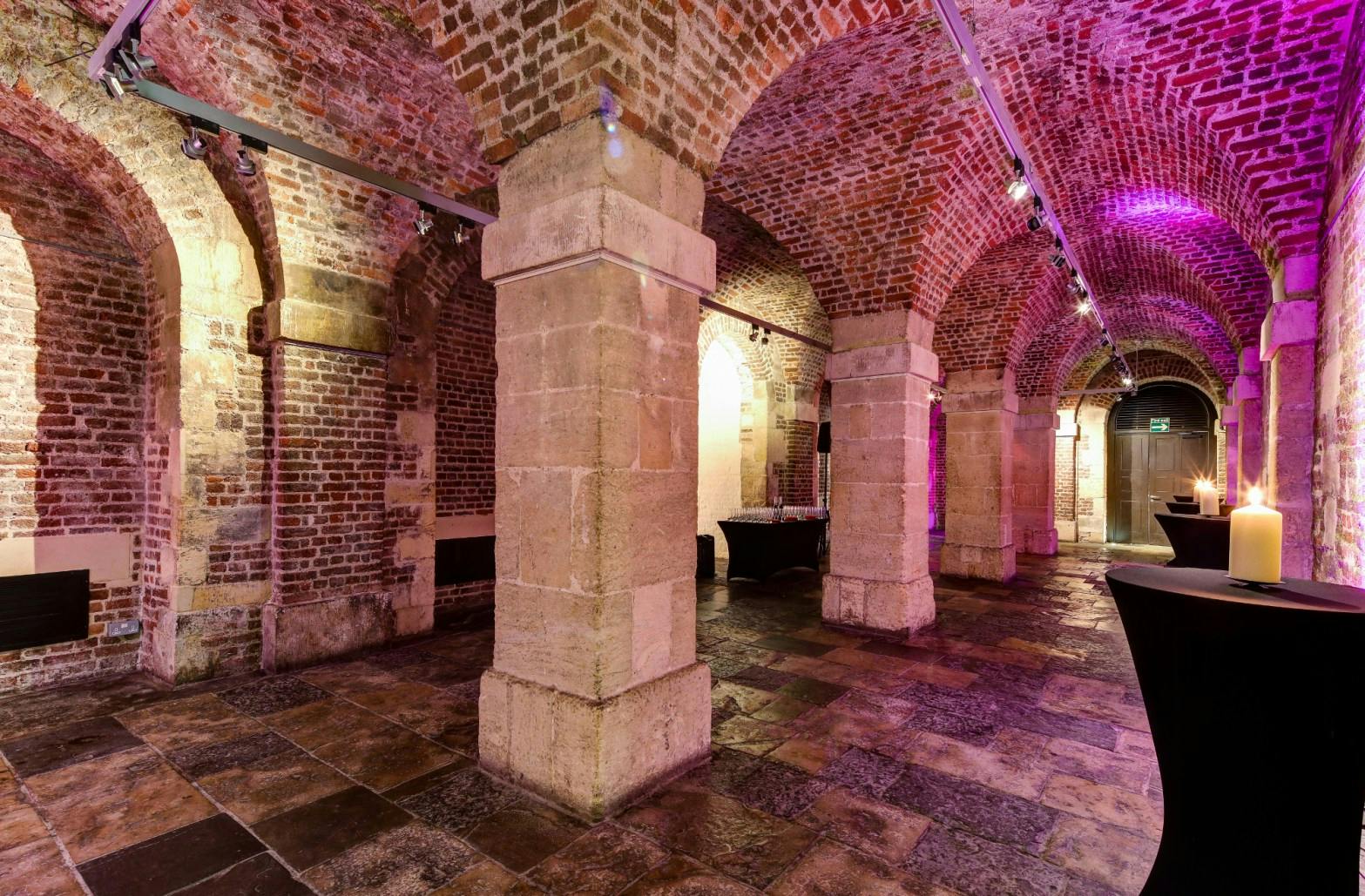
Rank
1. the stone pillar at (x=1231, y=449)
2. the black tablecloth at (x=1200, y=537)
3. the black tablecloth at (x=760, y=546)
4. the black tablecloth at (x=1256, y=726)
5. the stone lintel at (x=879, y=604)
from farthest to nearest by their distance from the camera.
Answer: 1. the stone pillar at (x=1231, y=449)
2. the black tablecloth at (x=760, y=546)
3. the stone lintel at (x=879, y=604)
4. the black tablecloth at (x=1200, y=537)
5. the black tablecloth at (x=1256, y=726)

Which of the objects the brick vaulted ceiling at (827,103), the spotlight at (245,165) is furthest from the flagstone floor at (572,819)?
the spotlight at (245,165)

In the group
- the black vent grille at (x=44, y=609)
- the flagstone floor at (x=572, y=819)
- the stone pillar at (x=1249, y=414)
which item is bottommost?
the flagstone floor at (x=572, y=819)

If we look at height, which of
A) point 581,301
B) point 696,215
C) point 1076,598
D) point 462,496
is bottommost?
point 1076,598

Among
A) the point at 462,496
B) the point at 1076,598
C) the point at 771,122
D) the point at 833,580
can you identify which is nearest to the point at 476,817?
the point at 833,580

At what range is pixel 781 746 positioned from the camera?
11.6 ft

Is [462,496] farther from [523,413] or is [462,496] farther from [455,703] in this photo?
[523,413]

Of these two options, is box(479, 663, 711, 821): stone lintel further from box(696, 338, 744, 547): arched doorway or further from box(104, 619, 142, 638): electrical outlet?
box(696, 338, 744, 547): arched doorway

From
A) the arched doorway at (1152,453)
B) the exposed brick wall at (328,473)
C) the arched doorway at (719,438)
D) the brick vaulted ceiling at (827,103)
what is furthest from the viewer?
the arched doorway at (1152,453)

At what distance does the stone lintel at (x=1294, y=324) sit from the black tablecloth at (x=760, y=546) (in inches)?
214

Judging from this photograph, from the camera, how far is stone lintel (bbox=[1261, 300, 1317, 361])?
4629 millimetres

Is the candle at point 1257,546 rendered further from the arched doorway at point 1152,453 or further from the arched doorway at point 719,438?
the arched doorway at point 1152,453

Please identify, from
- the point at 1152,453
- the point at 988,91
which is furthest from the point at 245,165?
the point at 1152,453

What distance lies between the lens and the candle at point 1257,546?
187cm

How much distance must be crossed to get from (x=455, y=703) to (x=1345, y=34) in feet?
22.9
